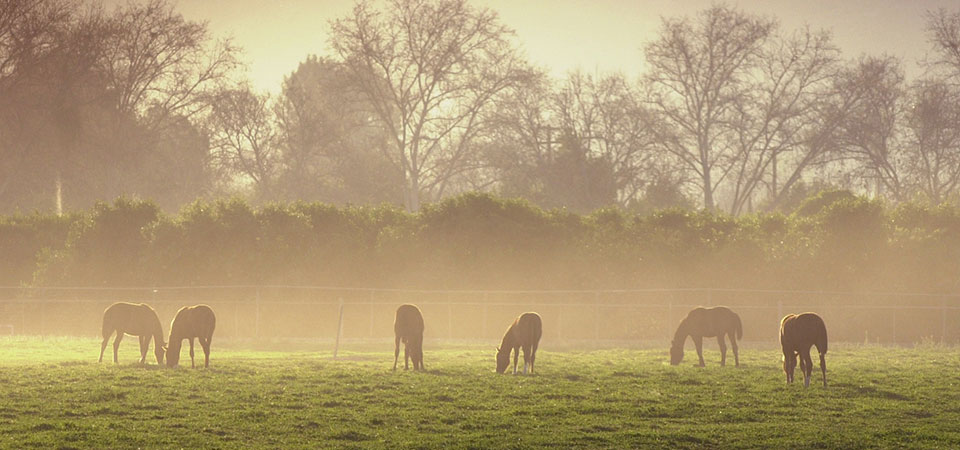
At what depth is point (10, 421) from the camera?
14500 mm

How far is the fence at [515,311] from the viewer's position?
134ft

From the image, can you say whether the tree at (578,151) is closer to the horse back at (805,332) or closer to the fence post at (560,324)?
the fence post at (560,324)

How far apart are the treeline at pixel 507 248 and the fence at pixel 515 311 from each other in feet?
4.74

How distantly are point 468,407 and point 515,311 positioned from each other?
25301mm

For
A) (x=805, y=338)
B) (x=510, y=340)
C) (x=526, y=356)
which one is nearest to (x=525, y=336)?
(x=526, y=356)

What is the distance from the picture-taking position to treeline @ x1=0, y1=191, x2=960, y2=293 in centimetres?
4388

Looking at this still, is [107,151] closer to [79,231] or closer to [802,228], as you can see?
[79,231]

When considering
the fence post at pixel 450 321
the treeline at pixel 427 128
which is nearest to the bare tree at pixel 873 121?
the treeline at pixel 427 128

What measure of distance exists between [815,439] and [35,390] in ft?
45.4

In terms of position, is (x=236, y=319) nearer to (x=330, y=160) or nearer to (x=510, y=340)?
(x=510, y=340)

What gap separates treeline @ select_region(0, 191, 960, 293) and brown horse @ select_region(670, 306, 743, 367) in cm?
1763

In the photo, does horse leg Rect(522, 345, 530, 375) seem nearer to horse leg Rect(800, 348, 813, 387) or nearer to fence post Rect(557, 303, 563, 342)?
horse leg Rect(800, 348, 813, 387)

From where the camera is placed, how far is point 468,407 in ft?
55.8

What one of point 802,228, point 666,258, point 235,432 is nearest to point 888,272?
point 802,228
